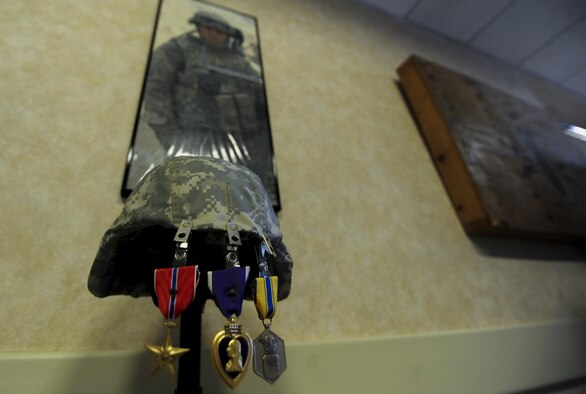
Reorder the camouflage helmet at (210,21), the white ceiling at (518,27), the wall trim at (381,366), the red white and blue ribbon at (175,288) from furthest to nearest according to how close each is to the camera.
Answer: the white ceiling at (518,27)
the camouflage helmet at (210,21)
the wall trim at (381,366)
the red white and blue ribbon at (175,288)

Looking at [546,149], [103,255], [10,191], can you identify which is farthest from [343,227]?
[546,149]

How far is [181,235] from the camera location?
0.89 ft

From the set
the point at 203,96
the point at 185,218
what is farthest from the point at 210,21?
the point at 185,218

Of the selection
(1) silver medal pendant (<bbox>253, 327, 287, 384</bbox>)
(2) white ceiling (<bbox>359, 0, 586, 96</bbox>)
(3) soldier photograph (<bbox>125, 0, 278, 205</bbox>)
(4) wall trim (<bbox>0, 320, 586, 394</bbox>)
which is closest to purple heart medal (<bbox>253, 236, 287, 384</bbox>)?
(1) silver medal pendant (<bbox>253, 327, 287, 384</bbox>)

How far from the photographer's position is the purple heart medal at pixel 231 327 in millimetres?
249

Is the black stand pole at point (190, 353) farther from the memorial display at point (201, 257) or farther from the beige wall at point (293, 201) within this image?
the beige wall at point (293, 201)

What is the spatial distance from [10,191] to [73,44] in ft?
1.44

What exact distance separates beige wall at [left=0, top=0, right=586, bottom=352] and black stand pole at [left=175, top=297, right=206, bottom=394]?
21cm

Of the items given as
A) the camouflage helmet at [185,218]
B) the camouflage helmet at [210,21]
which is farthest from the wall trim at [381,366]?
the camouflage helmet at [210,21]

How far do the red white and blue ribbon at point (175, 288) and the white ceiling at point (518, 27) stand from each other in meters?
1.75

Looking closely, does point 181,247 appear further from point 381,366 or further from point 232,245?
point 381,366

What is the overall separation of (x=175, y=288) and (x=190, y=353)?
11cm

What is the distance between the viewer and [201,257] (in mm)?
329

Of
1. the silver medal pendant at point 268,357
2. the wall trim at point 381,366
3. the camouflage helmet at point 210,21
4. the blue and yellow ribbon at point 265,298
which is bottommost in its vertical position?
the wall trim at point 381,366
